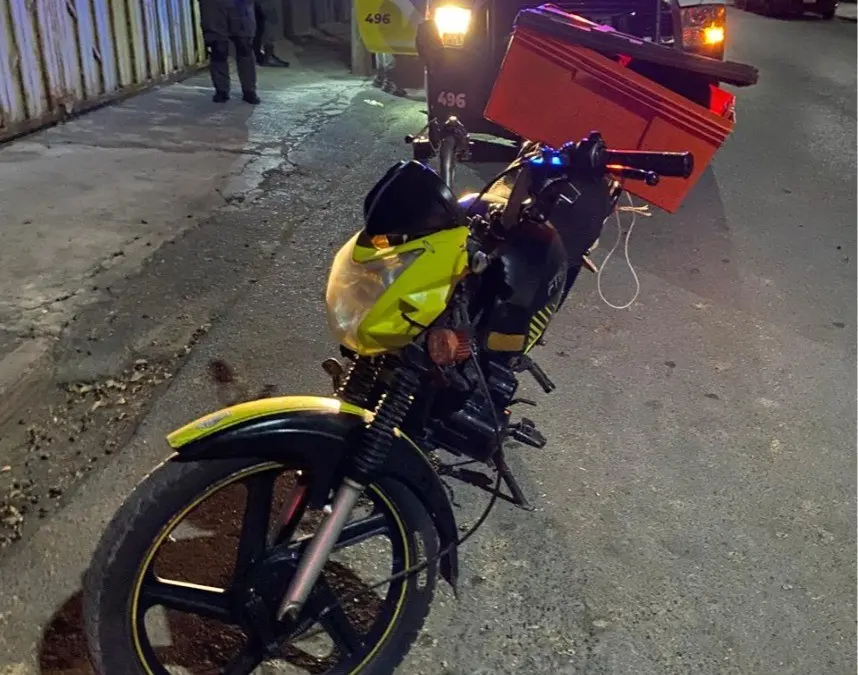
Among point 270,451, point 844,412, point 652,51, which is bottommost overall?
point 844,412

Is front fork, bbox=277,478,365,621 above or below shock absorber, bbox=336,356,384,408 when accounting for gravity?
below

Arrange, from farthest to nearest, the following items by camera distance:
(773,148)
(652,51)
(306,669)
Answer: (773,148)
(652,51)
(306,669)

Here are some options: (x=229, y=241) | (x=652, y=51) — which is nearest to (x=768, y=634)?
(x=652, y=51)

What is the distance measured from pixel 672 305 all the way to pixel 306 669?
315 centimetres

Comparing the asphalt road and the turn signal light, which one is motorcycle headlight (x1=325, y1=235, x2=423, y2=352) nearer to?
the turn signal light

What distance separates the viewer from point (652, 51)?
2.67m

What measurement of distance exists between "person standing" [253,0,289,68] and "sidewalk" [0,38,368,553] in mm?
2982

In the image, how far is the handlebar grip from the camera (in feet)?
5.95

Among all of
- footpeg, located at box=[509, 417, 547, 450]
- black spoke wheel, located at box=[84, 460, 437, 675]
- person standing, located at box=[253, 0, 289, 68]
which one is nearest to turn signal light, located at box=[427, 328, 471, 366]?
black spoke wheel, located at box=[84, 460, 437, 675]

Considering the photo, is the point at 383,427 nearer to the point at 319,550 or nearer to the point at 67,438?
the point at 319,550

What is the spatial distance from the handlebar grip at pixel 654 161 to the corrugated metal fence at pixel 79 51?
681 centimetres

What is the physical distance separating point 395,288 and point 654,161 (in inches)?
26.8

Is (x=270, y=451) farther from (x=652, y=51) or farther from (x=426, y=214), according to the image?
(x=652, y=51)

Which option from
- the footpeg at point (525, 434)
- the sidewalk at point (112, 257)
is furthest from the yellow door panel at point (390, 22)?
the footpeg at point (525, 434)
